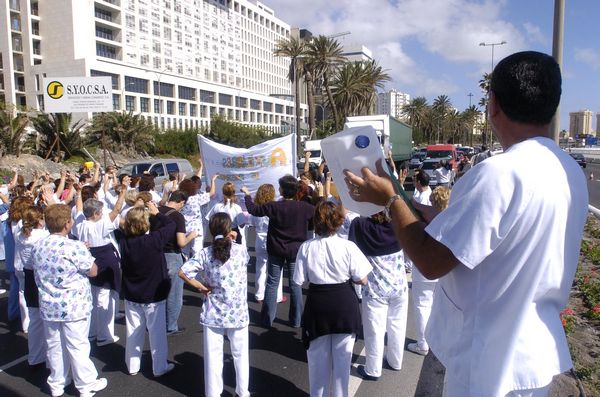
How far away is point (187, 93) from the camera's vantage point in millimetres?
78250

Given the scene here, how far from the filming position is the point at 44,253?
4465 millimetres

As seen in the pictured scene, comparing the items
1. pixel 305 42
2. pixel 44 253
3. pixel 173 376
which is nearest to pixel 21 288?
pixel 44 253

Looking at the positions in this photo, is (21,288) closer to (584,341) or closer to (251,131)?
(584,341)

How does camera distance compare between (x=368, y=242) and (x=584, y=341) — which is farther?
(x=584, y=341)

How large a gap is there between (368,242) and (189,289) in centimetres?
422

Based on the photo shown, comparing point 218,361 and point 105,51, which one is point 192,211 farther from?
point 105,51

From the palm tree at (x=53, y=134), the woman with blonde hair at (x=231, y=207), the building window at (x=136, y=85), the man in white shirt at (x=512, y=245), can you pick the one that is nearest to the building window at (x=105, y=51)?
the building window at (x=136, y=85)

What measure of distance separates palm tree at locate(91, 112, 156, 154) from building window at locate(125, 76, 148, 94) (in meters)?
22.2

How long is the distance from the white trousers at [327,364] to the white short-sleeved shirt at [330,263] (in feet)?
1.64

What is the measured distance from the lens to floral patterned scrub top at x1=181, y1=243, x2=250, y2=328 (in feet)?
14.6

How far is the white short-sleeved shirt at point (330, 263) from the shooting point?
4.19m

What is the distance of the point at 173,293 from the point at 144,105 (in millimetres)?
66872

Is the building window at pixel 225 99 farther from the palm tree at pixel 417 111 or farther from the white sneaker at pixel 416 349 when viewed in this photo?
the white sneaker at pixel 416 349

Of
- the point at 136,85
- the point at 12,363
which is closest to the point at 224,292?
the point at 12,363
